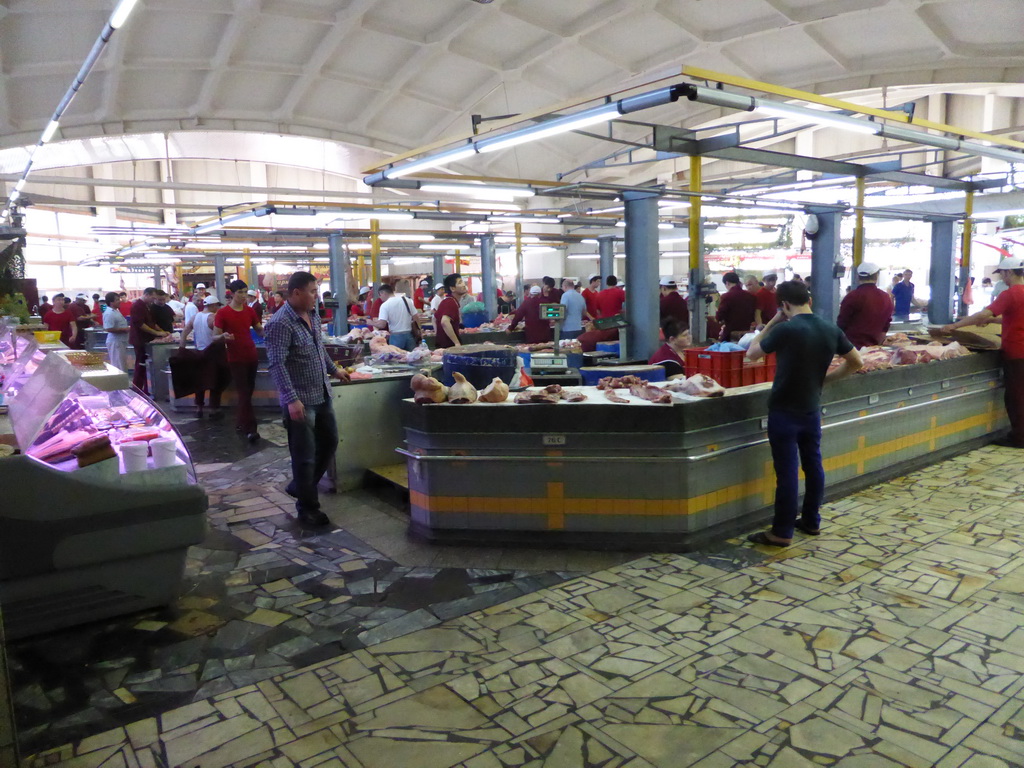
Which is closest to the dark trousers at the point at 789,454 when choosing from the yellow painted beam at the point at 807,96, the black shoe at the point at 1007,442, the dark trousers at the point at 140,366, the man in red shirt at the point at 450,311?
the yellow painted beam at the point at 807,96

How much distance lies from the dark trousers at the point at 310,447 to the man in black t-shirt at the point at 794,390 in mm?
3350

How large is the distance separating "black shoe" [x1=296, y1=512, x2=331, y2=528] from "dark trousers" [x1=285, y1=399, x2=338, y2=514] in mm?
33

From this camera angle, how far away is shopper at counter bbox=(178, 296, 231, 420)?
1055 centimetres

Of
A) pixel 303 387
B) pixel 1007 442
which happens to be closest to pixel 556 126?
pixel 303 387

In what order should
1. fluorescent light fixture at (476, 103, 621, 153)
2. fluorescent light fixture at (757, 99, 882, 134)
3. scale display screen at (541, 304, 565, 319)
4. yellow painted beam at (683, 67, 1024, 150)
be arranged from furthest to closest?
1. scale display screen at (541, 304, 565, 319)
2. fluorescent light fixture at (757, 99, 882, 134)
3. fluorescent light fixture at (476, 103, 621, 153)
4. yellow painted beam at (683, 67, 1024, 150)

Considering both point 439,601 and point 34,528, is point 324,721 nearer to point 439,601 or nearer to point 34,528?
point 439,601

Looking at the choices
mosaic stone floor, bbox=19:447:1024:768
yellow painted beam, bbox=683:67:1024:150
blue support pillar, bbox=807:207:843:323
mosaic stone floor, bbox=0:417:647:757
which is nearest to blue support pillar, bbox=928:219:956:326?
blue support pillar, bbox=807:207:843:323

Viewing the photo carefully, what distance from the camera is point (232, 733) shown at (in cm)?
304

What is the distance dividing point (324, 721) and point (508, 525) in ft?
7.28

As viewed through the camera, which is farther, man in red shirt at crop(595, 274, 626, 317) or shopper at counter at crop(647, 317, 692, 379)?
man in red shirt at crop(595, 274, 626, 317)

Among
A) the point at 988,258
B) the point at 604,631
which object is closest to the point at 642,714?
the point at 604,631

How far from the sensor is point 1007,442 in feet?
26.0

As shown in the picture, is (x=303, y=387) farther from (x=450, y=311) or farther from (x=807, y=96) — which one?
(x=450, y=311)

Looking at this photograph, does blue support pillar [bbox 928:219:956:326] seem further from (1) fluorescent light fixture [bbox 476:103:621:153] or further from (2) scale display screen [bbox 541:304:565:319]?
(1) fluorescent light fixture [bbox 476:103:621:153]
